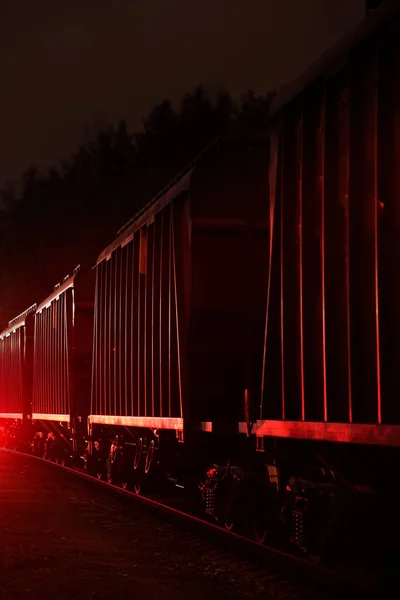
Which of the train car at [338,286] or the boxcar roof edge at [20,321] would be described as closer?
the train car at [338,286]

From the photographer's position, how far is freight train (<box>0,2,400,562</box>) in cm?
581

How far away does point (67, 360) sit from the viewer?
742 inches

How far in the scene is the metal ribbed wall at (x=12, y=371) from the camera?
89.2ft

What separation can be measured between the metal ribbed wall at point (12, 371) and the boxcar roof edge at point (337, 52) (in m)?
20.5

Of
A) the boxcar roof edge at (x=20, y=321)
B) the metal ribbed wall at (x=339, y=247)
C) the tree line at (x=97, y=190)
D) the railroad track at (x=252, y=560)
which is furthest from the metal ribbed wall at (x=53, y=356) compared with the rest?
the tree line at (x=97, y=190)

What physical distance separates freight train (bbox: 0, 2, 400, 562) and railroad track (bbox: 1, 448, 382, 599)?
23 cm

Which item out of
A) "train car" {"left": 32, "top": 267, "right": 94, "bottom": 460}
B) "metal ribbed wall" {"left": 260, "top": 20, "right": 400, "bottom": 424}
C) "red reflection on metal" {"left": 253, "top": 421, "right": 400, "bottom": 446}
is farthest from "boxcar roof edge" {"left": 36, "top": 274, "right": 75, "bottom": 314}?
"metal ribbed wall" {"left": 260, "top": 20, "right": 400, "bottom": 424}

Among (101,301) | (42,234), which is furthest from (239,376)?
(42,234)

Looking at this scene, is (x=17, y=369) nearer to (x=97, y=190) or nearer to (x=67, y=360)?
(x=67, y=360)

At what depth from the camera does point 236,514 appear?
9.55 metres

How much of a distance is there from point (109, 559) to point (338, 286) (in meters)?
3.91

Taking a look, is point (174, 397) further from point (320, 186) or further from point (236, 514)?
point (320, 186)

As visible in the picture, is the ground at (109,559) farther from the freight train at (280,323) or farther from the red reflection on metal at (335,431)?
the red reflection on metal at (335,431)

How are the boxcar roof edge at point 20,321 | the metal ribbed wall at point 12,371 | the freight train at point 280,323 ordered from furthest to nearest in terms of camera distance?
the metal ribbed wall at point 12,371 → the boxcar roof edge at point 20,321 → the freight train at point 280,323
